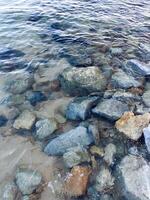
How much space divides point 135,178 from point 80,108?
6.40 feet

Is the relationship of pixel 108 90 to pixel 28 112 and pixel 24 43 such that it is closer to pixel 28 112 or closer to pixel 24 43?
pixel 28 112

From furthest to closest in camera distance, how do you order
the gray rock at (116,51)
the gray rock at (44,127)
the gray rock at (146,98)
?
the gray rock at (116,51) → the gray rock at (146,98) → the gray rock at (44,127)

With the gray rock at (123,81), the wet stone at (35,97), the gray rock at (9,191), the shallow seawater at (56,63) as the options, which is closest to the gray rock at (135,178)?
the shallow seawater at (56,63)

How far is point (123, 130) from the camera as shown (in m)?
5.38

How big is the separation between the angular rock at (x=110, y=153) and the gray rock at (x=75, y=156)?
0.31 m

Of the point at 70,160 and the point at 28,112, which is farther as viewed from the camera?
the point at 28,112

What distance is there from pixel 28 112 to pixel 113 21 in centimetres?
504

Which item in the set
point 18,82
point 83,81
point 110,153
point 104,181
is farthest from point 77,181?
point 18,82

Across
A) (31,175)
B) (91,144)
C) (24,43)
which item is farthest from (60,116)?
(24,43)

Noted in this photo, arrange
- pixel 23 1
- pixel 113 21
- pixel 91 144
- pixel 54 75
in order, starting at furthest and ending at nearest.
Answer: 1. pixel 23 1
2. pixel 113 21
3. pixel 54 75
4. pixel 91 144

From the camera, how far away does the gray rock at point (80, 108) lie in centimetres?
589

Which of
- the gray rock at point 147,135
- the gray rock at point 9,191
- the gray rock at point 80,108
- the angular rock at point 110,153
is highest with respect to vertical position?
the gray rock at point 147,135

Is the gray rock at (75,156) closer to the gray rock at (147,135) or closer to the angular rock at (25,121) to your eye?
the gray rock at (147,135)

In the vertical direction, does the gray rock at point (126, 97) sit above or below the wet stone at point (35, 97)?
above
